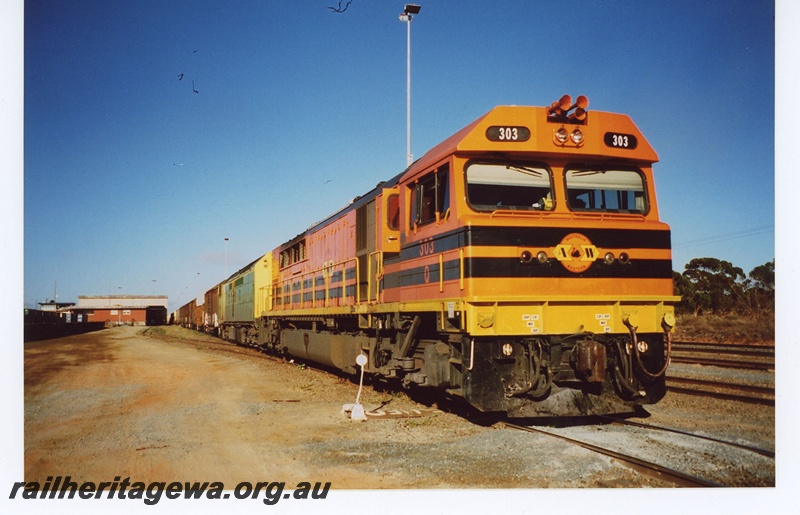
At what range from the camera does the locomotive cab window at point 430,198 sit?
7.42 m

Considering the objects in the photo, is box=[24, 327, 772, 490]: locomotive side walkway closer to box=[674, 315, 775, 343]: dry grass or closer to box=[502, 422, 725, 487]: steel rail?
box=[502, 422, 725, 487]: steel rail

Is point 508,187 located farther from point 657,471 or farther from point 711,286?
point 711,286

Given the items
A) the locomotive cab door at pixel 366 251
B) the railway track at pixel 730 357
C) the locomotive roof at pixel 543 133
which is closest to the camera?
the locomotive roof at pixel 543 133

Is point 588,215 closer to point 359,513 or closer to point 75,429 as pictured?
point 359,513

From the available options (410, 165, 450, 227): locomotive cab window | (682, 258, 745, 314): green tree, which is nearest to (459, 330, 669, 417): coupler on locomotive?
(410, 165, 450, 227): locomotive cab window

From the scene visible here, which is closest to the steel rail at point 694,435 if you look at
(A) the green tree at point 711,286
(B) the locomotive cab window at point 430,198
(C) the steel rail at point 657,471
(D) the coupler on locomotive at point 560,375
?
(D) the coupler on locomotive at point 560,375

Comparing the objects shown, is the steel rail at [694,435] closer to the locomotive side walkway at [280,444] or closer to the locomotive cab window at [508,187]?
the locomotive side walkway at [280,444]

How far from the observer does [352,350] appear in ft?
36.3

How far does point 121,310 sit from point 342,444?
7028 centimetres

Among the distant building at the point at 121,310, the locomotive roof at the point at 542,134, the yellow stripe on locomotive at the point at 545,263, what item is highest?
the locomotive roof at the point at 542,134

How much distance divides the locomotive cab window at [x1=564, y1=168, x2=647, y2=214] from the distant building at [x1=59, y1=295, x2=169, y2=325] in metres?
59.3

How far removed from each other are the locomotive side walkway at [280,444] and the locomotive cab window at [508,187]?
2682 mm

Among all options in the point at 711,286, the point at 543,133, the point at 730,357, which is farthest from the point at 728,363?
the point at 711,286

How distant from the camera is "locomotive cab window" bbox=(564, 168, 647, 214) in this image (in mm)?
7246
